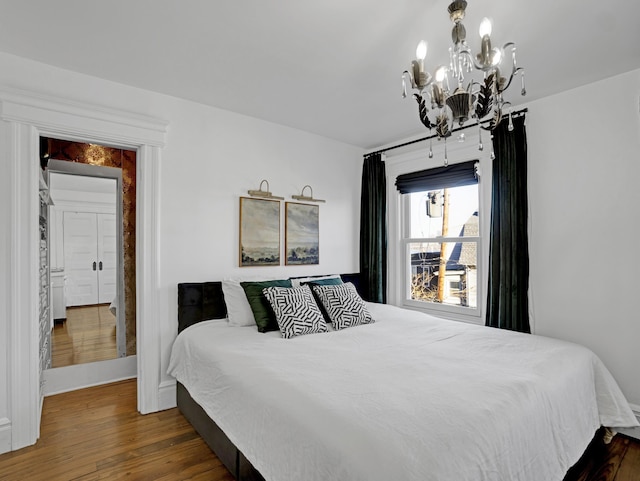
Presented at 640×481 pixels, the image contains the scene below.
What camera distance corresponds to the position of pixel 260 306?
8.86ft

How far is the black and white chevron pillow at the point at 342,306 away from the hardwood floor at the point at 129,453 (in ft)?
4.03

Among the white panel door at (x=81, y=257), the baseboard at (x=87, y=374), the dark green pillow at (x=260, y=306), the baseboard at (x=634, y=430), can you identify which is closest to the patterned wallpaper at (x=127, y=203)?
the baseboard at (x=87, y=374)

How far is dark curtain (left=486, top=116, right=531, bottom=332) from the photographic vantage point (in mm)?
2854

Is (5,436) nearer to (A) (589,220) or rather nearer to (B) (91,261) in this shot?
(B) (91,261)

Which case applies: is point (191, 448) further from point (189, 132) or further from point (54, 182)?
point (54, 182)

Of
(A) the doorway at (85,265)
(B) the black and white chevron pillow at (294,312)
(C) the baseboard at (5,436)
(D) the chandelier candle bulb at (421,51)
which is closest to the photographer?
(D) the chandelier candle bulb at (421,51)

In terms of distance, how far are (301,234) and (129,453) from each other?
226 cm

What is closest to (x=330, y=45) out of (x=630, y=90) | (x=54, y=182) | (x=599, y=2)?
(x=599, y=2)

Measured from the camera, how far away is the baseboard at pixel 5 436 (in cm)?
217

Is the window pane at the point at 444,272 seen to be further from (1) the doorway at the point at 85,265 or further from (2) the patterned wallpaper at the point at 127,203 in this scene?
(1) the doorway at the point at 85,265

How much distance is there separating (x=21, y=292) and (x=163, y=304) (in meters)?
0.89

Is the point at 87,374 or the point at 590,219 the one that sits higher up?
the point at 590,219

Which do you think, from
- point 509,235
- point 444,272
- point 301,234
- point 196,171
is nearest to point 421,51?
point 509,235

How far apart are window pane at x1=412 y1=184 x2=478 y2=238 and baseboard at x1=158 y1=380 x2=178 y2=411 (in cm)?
283
